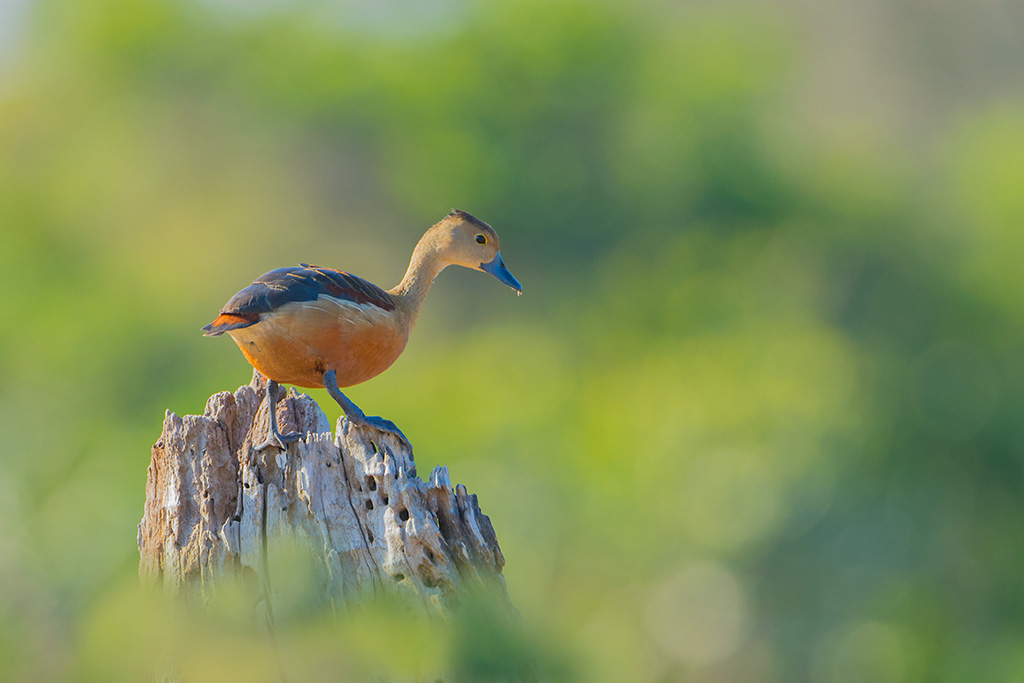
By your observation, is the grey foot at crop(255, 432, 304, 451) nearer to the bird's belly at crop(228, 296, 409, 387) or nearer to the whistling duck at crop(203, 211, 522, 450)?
the whistling duck at crop(203, 211, 522, 450)

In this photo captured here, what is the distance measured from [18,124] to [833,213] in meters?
13.5

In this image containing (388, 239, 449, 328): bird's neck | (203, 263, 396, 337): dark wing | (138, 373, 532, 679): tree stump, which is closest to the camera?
(138, 373, 532, 679): tree stump

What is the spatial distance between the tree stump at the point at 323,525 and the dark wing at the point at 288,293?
1.37ft

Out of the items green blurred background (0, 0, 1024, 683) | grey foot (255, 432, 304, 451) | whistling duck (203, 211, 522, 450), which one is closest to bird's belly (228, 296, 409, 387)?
whistling duck (203, 211, 522, 450)

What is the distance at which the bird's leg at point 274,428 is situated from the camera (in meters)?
3.29

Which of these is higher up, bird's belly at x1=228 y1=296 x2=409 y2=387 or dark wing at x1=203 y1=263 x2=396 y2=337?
dark wing at x1=203 y1=263 x2=396 y2=337

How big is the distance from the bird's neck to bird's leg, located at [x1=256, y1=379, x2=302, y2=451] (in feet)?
1.83

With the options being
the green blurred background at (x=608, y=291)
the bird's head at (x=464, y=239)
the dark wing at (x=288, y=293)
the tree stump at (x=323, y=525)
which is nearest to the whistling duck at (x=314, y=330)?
the dark wing at (x=288, y=293)

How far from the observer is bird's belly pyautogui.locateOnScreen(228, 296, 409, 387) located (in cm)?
331

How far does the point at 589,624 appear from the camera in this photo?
12172 millimetres

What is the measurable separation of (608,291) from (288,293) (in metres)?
12.9

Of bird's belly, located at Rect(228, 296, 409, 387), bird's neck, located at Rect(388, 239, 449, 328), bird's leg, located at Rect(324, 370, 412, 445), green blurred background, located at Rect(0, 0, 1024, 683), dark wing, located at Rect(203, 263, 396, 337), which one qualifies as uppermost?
green blurred background, located at Rect(0, 0, 1024, 683)

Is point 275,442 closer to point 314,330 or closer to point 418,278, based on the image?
point 314,330

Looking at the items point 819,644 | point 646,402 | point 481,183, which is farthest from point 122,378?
point 819,644
